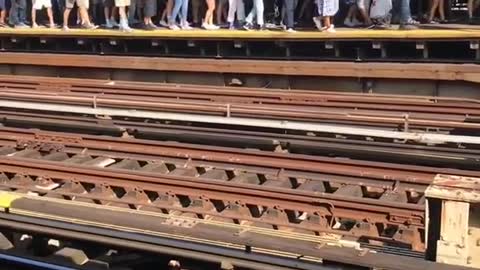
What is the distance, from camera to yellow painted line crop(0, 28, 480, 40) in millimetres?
11891

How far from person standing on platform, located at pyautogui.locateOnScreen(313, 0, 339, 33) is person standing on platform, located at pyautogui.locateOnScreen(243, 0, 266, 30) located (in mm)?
1003

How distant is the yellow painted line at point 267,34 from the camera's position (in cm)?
1189

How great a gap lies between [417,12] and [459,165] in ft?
22.6

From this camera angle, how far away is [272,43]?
43.9 ft

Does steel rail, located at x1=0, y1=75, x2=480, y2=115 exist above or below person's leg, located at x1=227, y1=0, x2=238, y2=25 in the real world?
below

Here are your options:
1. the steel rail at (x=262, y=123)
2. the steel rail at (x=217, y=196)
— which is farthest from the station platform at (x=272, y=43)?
the steel rail at (x=217, y=196)

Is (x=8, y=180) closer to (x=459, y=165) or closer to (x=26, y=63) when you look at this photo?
(x=459, y=165)

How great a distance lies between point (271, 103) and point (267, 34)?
7.37ft

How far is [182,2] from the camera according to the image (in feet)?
48.6

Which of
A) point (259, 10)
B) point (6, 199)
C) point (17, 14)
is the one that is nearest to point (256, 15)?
point (259, 10)

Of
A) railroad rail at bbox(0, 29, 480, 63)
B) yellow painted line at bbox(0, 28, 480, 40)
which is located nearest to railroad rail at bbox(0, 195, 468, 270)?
yellow painted line at bbox(0, 28, 480, 40)

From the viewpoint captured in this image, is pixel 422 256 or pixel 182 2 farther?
pixel 182 2

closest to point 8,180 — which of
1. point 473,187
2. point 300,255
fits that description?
point 300,255

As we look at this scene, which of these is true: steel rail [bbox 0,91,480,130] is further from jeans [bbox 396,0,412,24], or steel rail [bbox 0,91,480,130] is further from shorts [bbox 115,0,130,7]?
shorts [bbox 115,0,130,7]
